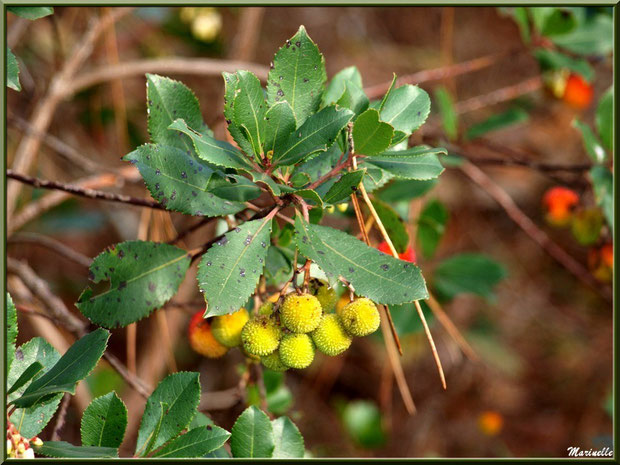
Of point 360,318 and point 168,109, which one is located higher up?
point 168,109

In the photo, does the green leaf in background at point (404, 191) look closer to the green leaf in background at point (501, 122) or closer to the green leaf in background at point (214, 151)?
the green leaf in background at point (501, 122)

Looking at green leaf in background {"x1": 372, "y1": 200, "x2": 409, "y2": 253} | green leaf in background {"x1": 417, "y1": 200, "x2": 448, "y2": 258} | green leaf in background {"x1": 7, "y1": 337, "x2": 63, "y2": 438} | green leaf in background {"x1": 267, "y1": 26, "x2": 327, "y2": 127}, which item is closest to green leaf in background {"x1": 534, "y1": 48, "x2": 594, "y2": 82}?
green leaf in background {"x1": 417, "y1": 200, "x2": 448, "y2": 258}

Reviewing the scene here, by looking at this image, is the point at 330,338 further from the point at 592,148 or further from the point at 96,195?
the point at 592,148

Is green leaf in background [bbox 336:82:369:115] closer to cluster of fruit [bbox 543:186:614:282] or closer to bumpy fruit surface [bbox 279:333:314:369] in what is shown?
bumpy fruit surface [bbox 279:333:314:369]

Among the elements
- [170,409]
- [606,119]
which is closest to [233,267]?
[170,409]

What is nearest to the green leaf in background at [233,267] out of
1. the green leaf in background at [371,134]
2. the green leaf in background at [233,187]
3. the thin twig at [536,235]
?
the green leaf in background at [233,187]

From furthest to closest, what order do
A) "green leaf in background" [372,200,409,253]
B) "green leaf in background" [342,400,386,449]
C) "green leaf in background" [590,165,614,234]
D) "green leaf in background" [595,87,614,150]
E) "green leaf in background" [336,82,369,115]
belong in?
"green leaf in background" [342,400,386,449]
"green leaf in background" [595,87,614,150]
"green leaf in background" [590,165,614,234]
"green leaf in background" [372,200,409,253]
"green leaf in background" [336,82,369,115]
